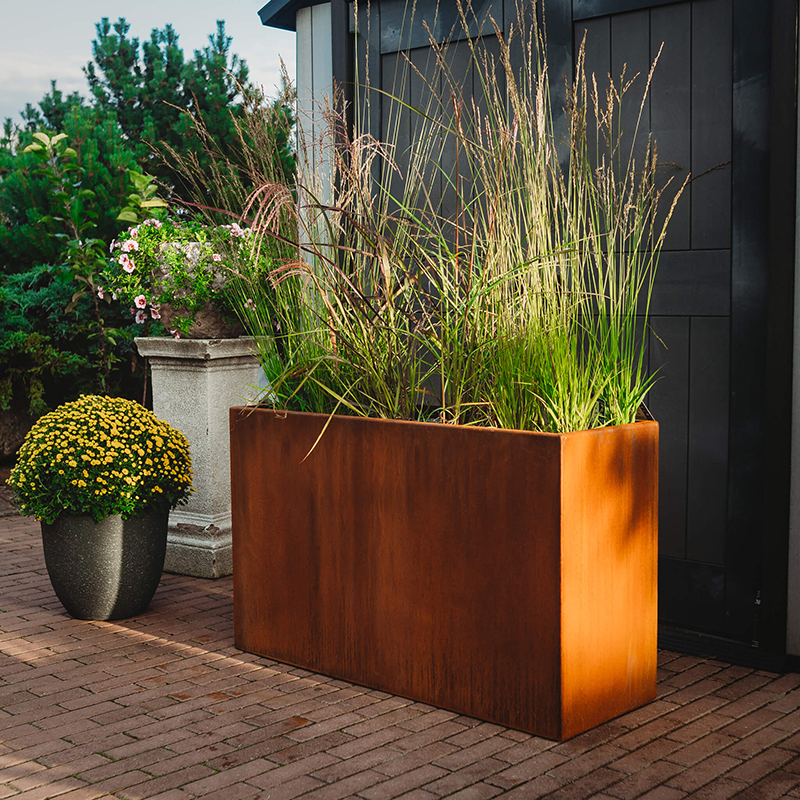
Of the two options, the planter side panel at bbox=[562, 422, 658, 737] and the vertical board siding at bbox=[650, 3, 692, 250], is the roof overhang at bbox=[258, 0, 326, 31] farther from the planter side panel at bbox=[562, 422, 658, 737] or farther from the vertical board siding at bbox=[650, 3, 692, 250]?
the planter side panel at bbox=[562, 422, 658, 737]

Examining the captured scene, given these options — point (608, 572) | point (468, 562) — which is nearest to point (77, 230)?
point (468, 562)

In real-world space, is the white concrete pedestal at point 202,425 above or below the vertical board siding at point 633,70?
below

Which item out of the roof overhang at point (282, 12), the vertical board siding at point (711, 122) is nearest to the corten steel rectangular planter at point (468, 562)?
the vertical board siding at point (711, 122)

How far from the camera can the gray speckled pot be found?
3648 millimetres

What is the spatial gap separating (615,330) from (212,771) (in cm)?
170

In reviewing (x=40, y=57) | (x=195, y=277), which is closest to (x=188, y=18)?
(x=40, y=57)

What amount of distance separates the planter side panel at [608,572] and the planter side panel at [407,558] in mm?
61

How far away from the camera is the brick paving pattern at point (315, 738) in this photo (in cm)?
233

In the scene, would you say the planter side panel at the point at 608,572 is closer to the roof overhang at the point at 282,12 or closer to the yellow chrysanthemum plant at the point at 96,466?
the yellow chrysanthemum plant at the point at 96,466

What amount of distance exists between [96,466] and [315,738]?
152 cm

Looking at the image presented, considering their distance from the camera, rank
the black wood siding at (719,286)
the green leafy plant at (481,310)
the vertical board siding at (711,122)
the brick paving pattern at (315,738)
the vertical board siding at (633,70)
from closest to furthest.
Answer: the brick paving pattern at (315,738)
the green leafy plant at (481,310)
the black wood siding at (719,286)
the vertical board siding at (711,122)
the vertical board siding at (633,70)

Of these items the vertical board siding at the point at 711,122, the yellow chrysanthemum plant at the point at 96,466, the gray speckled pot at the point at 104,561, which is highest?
the vertical board siding at the point at 711,122

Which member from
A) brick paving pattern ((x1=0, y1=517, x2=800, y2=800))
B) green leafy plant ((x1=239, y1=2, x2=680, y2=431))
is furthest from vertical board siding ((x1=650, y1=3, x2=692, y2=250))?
brick paving pattern ((x1=0, y1=517, x2=800, y2=800))

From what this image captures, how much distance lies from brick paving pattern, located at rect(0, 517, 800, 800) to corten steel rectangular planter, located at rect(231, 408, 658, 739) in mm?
115
